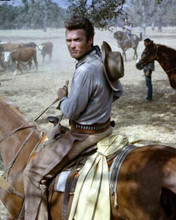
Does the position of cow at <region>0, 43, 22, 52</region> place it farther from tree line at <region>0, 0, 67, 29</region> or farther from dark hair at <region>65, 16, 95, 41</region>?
tree line at <region>0, 0, 67, 29</region>

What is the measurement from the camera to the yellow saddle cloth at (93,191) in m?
2.09

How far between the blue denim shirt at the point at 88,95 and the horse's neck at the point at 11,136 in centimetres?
72

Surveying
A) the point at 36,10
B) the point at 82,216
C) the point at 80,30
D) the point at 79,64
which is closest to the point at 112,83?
the point at 79,64

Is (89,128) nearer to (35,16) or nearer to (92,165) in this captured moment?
(92,165)

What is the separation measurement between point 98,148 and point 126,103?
7700mm

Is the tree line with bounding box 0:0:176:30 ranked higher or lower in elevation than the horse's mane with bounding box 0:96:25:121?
higher

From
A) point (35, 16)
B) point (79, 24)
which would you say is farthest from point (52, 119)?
point (35, 16)

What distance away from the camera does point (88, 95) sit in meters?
2.22

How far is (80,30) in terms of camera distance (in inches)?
88.9

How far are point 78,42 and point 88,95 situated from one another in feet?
1.58

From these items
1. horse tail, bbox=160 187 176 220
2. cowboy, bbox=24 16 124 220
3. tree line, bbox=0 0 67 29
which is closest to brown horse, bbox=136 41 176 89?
cowboy, bbox=24 16 124 220

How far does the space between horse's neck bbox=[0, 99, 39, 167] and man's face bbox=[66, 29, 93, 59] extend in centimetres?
105

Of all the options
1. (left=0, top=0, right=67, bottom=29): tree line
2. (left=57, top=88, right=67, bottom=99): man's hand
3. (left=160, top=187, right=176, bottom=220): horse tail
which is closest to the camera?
(left=160, top=187, right=176, bottom=220): horse tail

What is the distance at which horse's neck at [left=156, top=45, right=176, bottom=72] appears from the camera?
791 cm
